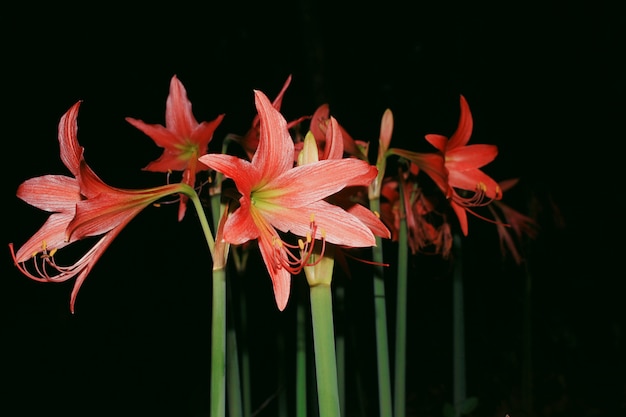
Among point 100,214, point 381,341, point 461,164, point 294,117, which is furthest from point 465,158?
point 294,117

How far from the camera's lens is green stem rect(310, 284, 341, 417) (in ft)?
2.62

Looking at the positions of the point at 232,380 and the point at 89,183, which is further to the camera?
the point at 232,380

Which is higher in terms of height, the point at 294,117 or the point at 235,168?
the point at 294,117

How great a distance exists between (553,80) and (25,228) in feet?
9.91

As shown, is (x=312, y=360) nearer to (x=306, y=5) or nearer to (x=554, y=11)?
(x=306, y=5)

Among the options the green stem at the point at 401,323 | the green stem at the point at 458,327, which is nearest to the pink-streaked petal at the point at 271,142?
the green stem at the point at 401,323

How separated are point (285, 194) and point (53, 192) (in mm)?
350

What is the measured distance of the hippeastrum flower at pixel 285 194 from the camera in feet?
2.62

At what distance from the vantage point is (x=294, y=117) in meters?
3.66

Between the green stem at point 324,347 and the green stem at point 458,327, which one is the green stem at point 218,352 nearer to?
the green stem at point 324,347

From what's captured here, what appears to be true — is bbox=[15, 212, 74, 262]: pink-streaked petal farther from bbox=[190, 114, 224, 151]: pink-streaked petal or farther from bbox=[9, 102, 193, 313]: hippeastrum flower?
bbox=[190, 114, 224, 151]: pink-streaked petal

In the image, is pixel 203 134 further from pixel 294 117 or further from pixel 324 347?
pixel 294 117

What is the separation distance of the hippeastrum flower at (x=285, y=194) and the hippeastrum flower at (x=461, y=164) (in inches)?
15.1

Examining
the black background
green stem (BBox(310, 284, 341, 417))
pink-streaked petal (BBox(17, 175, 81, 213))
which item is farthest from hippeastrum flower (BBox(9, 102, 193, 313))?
the black background
